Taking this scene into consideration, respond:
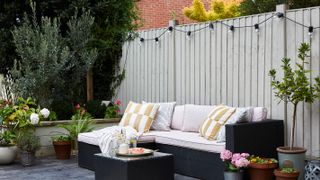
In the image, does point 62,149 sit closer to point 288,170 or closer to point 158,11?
point 288,170

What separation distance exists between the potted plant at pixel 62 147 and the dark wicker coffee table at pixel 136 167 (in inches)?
85.9

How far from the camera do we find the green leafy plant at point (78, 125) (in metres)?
7.67

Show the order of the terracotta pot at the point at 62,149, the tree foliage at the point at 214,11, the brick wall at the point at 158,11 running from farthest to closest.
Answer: the brick wall at the point at 158,11
the tree foliage at the point at 214,11
the terracotta pot at the point at 62,149

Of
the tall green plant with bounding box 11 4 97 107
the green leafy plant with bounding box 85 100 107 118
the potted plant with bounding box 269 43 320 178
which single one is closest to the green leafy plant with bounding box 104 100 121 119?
the green leafy plant with bounding box 85 100 107 118

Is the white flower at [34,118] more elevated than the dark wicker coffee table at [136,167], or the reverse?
the white flower at [34,118]

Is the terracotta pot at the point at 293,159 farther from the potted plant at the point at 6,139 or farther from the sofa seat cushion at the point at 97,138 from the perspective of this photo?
the potted plant at the point at 6,139

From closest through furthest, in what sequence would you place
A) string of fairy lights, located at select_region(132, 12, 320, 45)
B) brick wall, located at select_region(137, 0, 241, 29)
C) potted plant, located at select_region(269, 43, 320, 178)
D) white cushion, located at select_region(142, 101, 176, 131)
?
1. potted plant, located at select_region(269, 43, 320, 178)
2. string of fairy lights, located at select_region(132, 12, 320, 45)
3. white cushion, located at select_region(142, 101, 176, 131)
4. brick wall, located at select_region(137, 0, 241, 29)

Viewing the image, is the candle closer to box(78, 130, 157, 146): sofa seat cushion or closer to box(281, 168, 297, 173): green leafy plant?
box(78, 130, 157, 146): sofa seat cushion

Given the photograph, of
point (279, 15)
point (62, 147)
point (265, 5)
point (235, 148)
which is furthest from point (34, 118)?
point (265, 5)

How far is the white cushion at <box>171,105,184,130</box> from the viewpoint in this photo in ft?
22.9

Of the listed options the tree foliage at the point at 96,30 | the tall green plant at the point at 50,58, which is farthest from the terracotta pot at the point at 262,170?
the tree foliage at the point at 96,30

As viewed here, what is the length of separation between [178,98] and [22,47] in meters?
2.63

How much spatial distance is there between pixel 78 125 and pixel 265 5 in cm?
450

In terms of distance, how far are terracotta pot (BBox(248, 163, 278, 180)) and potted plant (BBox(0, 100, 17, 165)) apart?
3.43 meters
